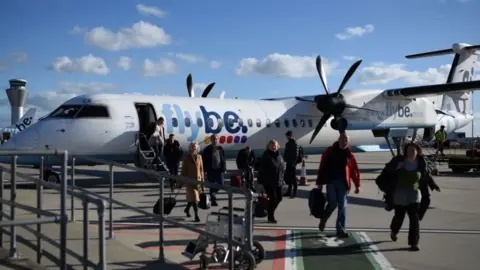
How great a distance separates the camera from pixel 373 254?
6625 millimetres

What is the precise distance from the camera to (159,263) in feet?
18.4

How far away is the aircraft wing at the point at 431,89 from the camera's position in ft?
60.8

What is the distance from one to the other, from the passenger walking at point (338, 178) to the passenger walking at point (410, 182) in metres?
0.83

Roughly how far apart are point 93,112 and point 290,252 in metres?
9.28

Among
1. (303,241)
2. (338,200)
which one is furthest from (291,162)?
(303,241)

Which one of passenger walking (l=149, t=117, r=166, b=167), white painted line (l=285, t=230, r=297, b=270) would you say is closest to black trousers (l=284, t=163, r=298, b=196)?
passenger walking (l=149, t=117, r=166, b=167)

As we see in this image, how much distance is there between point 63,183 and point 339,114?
640 inches

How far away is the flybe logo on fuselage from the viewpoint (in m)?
15.6

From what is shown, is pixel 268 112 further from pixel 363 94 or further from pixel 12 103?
pixel 12 103

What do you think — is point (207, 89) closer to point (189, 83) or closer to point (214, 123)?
point (189, 83)

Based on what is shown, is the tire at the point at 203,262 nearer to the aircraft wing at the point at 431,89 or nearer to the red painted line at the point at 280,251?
the red painted line at the point at 280,251

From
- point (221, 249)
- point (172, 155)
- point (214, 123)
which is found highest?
point (214, 123)

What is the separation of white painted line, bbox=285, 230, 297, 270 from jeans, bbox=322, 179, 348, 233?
636mm

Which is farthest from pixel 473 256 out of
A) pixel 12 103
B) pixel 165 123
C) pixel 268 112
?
pixel 12 103
